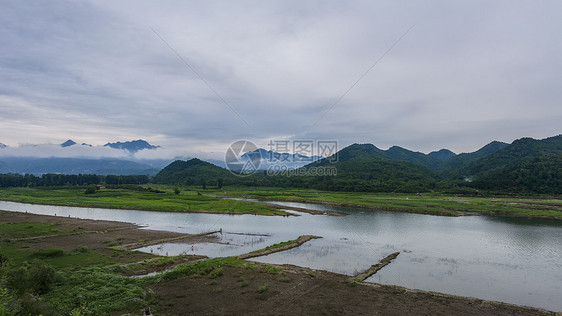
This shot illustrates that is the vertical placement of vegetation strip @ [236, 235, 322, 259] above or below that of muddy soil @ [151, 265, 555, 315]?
below

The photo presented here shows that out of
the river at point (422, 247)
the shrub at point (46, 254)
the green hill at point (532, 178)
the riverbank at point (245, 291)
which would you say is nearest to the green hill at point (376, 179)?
the green hill at point (532, 178)

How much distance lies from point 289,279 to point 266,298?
433cm

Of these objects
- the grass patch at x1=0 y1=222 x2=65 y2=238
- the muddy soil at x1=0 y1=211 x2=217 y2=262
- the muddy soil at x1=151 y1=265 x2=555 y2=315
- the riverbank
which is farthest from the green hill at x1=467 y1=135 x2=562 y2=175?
the grass patch at x1=0 y1=222 x2=65 y2=238

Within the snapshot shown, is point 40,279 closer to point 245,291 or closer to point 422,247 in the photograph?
point 245,291

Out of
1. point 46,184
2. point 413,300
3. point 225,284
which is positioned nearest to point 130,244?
point 225,284

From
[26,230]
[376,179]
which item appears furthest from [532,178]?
[26,230]

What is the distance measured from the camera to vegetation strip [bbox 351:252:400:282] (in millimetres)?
25784

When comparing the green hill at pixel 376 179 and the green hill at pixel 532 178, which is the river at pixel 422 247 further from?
the green hill at pixel 376 179

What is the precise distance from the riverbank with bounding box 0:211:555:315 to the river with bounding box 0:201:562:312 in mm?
3525

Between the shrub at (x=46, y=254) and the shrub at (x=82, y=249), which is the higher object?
the shrub at (x=46, y=254)

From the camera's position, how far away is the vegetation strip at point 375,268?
84.6 feet

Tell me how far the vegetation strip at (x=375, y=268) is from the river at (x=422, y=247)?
59 centimetres

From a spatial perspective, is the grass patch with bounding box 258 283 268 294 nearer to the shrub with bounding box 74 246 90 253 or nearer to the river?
the river

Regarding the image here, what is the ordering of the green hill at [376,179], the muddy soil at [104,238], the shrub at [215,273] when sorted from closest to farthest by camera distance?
the shrub at [215,273] → the muddy soil at [104,238] → the green hill at [376,179]
